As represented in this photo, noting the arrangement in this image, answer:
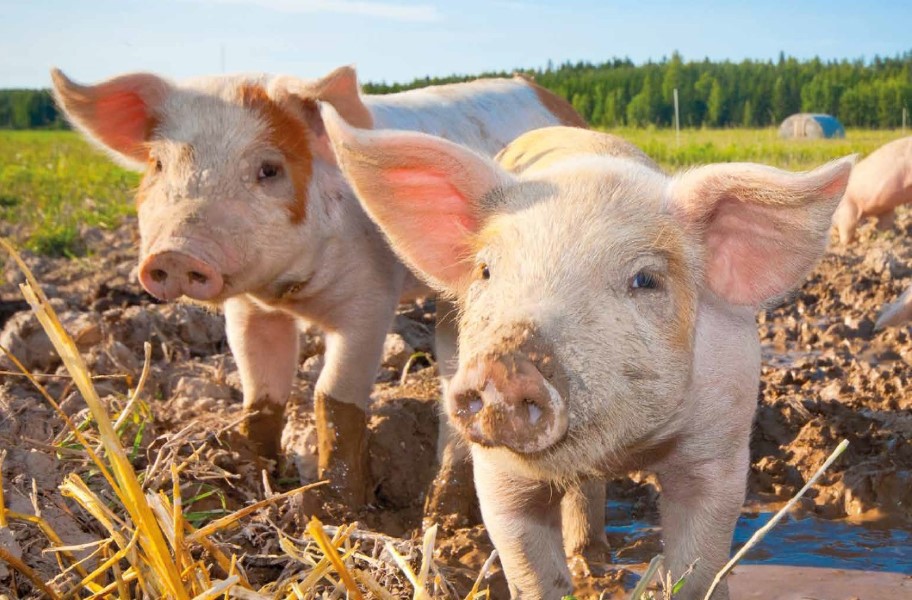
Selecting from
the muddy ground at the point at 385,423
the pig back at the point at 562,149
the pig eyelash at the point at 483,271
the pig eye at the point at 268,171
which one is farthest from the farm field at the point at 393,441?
the pig back at the point at 562,149

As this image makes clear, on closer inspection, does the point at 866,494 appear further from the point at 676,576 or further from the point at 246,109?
the point at 246,109

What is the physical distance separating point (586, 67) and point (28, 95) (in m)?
55.0

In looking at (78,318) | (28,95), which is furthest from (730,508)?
(28,95)

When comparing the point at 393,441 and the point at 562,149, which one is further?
the point at 393,441

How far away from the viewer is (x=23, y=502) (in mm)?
2818

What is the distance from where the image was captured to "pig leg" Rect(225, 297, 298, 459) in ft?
15.8

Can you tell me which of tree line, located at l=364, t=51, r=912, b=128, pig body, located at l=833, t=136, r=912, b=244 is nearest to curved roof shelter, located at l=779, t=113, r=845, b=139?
tree line, located at l=364, t=51, r=912, b=128

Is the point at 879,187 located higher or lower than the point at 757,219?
lower

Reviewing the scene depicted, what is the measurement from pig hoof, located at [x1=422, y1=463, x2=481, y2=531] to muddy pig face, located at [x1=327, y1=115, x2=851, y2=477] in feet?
4.50

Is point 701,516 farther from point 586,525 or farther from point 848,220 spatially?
point 848,220

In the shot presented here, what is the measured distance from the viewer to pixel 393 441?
16.5ft

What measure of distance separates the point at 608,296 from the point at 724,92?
99.9 metres

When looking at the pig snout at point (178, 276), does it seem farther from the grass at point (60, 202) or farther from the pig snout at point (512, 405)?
the pig snout at point (512, 405)

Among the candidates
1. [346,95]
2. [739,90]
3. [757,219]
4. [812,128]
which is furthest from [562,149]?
[739,90]
